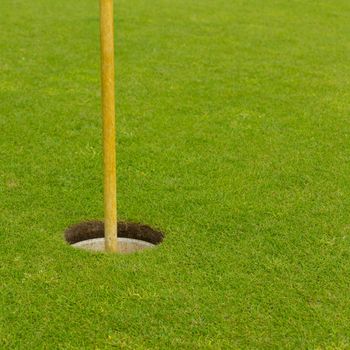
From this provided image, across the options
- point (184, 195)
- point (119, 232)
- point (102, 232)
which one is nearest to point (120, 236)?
point (119, 232)

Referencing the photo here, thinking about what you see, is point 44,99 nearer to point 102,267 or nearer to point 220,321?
point 102,267

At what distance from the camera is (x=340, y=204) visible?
560cm

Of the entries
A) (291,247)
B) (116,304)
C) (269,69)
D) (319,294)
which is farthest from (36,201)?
(269,69)

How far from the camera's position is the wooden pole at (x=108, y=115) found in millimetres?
4258

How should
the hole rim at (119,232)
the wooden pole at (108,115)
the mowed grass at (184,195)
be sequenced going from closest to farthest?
the mowed grass at (184,195)
the wooden pole at (108,115)
the hole rim at (119,232)

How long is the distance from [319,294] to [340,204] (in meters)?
1.45

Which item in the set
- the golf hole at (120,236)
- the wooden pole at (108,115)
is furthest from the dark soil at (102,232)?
the wooden pole at (108,115)

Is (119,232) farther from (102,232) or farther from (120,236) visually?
(102,232)

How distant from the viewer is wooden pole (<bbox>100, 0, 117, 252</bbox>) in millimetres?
4258

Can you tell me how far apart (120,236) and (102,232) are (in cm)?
14

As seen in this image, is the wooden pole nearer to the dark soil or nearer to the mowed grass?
the mowed grass

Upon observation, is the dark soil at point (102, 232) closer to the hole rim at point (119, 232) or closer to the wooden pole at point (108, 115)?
the hole rim at point (119, 232)

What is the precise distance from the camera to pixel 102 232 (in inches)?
206

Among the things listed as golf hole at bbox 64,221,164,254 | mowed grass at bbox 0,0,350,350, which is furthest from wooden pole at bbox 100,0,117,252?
golf hole at bbox 64,221,164,254
